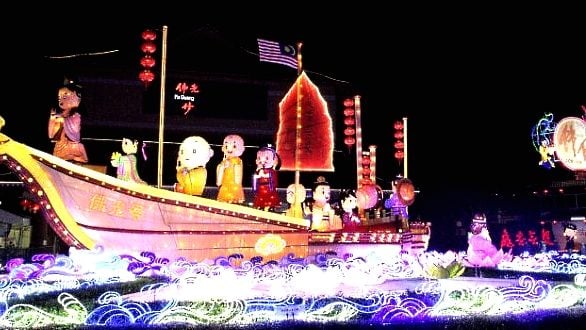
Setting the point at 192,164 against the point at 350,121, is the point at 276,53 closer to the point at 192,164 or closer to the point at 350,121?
the point at 192,164

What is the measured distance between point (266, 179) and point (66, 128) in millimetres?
4213

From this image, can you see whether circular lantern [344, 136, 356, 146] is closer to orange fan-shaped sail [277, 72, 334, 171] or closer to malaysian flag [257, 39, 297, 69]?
orange fan-shaped sail [277, 72, 334, 171]

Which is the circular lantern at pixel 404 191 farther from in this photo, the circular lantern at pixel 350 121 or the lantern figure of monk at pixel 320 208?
the circular lantern at pixel 350 121

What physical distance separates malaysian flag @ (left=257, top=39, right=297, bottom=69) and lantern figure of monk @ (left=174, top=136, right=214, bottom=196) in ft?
14.9

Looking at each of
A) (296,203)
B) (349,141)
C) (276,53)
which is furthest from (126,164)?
(349,141)

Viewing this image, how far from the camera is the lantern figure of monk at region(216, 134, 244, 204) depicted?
1209cm

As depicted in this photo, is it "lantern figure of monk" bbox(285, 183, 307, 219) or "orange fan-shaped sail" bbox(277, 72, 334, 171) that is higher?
"orange fan-shaped sail" bbox(277, 72, 334, 171)

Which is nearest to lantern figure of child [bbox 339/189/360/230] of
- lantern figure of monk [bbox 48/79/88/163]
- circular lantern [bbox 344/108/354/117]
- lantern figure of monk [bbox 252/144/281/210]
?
circular lantern [bbox 344/108/354/117]

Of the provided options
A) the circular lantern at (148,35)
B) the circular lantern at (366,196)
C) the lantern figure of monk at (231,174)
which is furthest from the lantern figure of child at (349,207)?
the circular lantern at (148,35)

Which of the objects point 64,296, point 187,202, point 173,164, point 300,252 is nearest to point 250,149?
point 173,164

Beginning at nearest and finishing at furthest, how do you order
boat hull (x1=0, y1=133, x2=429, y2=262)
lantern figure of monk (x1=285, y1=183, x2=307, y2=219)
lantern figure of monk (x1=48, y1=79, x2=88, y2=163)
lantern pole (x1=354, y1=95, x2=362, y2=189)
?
boat hull (x1=0, y1=133, x2=429, y2=262)
lantern figure of monk (x1=48, y1=79, x2=88, y2=163)
lantern figure of monk (x1=285, y1=183, x2=307, y2=219)
lantern pole (x1=354, y1=95, x2=362, y2=189)

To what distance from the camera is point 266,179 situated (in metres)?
13.0

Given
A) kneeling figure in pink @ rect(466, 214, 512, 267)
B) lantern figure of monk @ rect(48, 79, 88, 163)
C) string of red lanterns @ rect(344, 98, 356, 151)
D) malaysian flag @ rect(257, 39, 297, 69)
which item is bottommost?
kneeling figure in pink @ rect(466, 214, 512, 267)

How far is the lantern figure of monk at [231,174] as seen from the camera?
12.1 m
